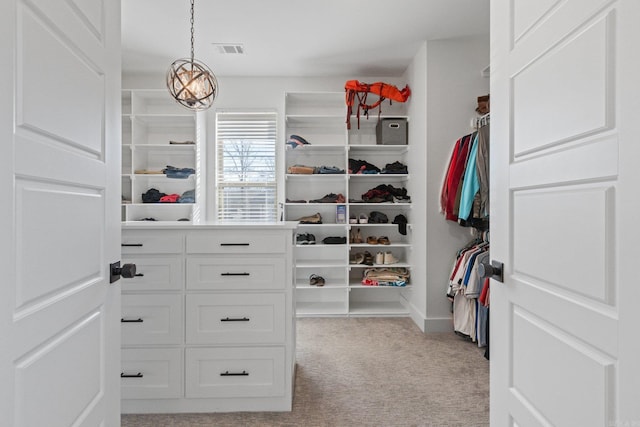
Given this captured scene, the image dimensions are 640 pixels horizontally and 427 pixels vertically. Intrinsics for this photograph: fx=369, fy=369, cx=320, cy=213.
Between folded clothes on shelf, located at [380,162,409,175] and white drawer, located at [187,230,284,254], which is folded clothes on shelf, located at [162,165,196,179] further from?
white drawer, located at [187,230,284,254]

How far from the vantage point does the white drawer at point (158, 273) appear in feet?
6.75

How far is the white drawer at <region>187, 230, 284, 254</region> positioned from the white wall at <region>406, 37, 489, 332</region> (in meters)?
1.95

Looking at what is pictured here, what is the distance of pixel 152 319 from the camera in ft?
6.75

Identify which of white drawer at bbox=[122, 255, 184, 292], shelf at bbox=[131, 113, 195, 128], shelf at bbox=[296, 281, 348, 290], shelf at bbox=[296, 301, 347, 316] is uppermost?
shelf at bbox=[131, 113, 195, 128]

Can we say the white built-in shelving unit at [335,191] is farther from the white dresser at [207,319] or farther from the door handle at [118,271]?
the door handle at [118,271]

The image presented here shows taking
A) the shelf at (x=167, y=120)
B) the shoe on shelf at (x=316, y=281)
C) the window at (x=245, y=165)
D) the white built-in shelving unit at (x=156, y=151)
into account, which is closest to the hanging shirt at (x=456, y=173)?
the shoe on shelf at (x=316, y=281)

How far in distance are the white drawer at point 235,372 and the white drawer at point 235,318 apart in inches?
2.4

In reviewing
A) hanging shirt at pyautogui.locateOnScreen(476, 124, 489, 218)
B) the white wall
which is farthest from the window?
hanging shirt at pyautogui.locateOnScreen(476, 124, 489, 218)

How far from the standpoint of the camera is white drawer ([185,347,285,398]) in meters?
2.07

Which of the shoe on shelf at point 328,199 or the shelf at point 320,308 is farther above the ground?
the shoe on shelf at point 328,199

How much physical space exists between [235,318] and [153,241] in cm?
63

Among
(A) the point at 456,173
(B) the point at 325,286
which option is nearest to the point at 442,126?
(A) the point at 456,173

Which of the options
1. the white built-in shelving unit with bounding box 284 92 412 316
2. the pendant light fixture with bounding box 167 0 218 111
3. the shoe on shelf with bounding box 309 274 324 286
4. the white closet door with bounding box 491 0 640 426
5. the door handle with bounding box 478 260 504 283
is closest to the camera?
the white closet door with bounding box 491 0 640 426

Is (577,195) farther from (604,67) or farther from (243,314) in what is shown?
(243,314)
